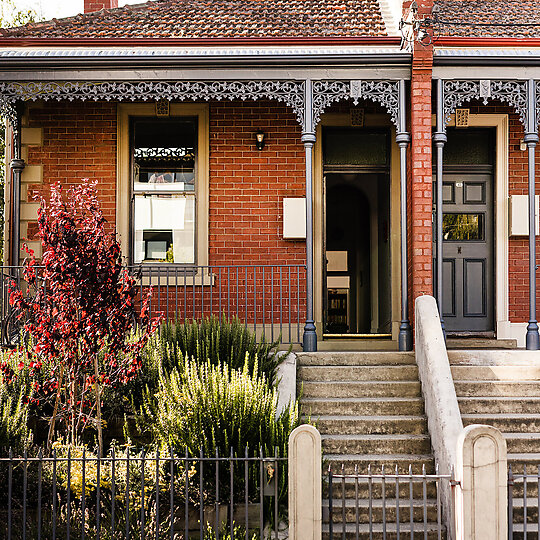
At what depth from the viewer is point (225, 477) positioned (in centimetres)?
652

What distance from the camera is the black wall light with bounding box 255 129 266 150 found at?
425 inches

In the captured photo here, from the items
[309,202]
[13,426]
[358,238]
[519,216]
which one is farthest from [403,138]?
[358,238]

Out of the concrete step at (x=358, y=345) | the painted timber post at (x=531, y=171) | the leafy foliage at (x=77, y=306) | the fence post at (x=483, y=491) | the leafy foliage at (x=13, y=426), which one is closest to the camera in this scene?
the fence post at (x=483, y=491)

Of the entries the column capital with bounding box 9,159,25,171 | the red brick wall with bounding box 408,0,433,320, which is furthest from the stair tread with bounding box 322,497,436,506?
the column capital with bounding box 9,159,25,171

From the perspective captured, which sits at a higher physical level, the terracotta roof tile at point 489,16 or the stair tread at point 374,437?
the terracotta roof tile at point 489,16

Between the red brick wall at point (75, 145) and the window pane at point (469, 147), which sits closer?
the red brick wall at point (75, 145)

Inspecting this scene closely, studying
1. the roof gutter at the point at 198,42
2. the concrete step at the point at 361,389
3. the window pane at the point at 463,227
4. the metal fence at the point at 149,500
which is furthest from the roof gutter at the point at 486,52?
the metal fence at the point at 149,500

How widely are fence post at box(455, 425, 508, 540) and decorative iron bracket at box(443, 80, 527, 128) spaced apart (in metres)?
5.20

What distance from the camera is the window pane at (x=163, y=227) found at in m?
11.1

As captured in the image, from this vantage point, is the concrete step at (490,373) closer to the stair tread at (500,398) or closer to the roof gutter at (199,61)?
the stair tread at (500,398)

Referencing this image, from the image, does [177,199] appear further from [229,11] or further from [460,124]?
[460,124]

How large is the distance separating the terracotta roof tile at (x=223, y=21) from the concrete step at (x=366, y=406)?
468 centimetres

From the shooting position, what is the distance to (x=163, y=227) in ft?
36.3

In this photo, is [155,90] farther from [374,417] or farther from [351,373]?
[374,417]
